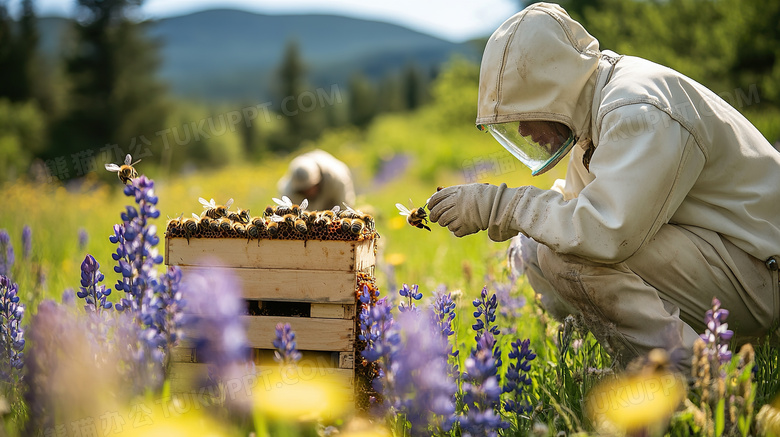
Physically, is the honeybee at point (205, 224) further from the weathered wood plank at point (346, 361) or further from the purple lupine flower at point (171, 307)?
the weathered wood plank at point (346, 361)

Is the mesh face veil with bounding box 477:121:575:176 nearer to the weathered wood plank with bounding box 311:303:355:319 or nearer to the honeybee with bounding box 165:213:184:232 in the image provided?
the weathered wood plank with bounding box 311:303:355:319

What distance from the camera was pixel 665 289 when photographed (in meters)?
2.44

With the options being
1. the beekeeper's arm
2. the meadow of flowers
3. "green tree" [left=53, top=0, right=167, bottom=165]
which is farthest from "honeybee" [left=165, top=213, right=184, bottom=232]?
"green tree" [left=53, top=0, right=167, bottom=165]

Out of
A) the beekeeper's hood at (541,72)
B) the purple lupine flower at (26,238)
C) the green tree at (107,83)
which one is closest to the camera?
the beekeeper's hood at (541,72)

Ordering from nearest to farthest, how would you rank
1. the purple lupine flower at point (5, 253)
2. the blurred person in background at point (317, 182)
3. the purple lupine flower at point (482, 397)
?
the purple lupine flower at point (482, 397), the purple lupine flower at point (5, 253), the blurred person in background at point (317, 182)

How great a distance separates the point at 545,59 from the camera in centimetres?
244

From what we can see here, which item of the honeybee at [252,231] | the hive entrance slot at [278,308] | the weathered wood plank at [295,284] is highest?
the honeybee at [252,231]

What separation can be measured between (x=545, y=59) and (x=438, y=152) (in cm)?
1367

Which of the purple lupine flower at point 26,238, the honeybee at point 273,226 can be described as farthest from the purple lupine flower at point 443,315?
the purple lupine flower at point 26,238

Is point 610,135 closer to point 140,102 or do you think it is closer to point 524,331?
point 524,331

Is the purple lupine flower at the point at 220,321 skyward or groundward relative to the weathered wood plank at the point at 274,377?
skyward

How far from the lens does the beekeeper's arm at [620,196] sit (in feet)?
6.86

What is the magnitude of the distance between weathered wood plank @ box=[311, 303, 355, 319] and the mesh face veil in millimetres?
1018

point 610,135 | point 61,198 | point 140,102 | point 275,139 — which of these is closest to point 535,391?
point 610,135
